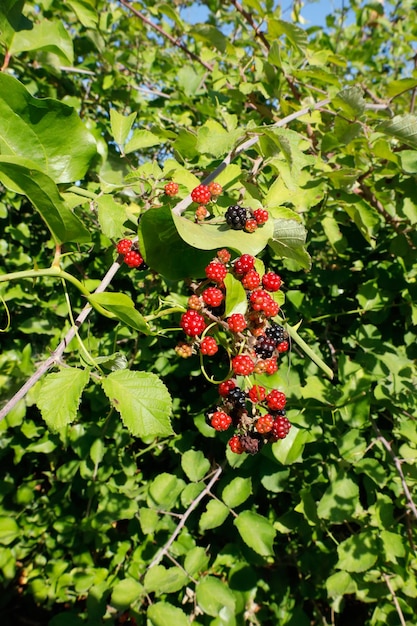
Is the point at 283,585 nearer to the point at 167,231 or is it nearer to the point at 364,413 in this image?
the point at 364,413

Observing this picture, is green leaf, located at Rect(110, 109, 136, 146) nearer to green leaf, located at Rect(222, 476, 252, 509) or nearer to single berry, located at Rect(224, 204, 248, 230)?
single berry, located at Rect(224, 204, 248, 230)

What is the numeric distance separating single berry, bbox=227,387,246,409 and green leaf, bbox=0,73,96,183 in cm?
45

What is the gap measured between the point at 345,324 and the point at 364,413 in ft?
1.83

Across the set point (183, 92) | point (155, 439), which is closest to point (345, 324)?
point (155, 439)

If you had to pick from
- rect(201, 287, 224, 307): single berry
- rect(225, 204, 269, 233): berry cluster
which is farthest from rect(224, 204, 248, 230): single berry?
rect(201, 287, 224, 307): single berry

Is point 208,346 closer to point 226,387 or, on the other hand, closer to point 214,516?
point 226,387

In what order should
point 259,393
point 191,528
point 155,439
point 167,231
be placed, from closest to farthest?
point 167,231, point 259,393, point 191,528, point 155,439

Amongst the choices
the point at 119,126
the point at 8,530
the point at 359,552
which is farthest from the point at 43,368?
the point at 8,530

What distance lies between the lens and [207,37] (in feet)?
4.81

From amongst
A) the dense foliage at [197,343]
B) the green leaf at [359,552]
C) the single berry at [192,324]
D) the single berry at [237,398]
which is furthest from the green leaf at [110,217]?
the green leaf at [359,552]

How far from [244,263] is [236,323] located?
0.10 m

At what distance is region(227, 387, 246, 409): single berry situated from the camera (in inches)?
28.7

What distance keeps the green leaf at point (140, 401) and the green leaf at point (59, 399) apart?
5 centimetres

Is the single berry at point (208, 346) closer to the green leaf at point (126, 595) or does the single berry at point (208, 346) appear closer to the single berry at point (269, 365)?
the single berry at point (269, 365)
